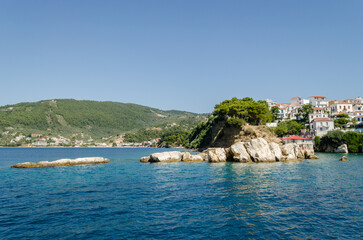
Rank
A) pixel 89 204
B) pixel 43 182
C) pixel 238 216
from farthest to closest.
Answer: pixel 43 182, pixel 89 204, pixel 238 216

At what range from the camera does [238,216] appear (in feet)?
48.3

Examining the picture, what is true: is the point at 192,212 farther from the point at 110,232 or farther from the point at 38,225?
the point at 38,225

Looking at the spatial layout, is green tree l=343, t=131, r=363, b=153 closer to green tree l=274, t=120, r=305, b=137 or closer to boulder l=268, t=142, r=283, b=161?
green tree l=274, t=120, r=305, b=137

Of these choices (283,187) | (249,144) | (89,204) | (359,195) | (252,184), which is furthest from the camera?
(249,144)

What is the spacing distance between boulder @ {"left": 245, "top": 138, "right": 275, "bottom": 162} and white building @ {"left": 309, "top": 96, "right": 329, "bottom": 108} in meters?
102

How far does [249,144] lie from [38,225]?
40.5 metres

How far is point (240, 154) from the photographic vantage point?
46750mm

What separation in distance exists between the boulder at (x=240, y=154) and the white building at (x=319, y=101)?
4112 inches

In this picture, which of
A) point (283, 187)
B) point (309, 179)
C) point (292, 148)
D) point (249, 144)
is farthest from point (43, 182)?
point (292, 148)

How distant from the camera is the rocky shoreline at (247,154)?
4641 cm

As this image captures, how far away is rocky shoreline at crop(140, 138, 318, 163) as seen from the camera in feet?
152

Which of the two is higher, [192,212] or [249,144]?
[249,144]

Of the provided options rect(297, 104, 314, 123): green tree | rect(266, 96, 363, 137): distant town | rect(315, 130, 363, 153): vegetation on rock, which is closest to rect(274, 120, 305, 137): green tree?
rect(266, 96, 363, 137): distant town

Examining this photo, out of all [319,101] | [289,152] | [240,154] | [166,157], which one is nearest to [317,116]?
[319,101]
